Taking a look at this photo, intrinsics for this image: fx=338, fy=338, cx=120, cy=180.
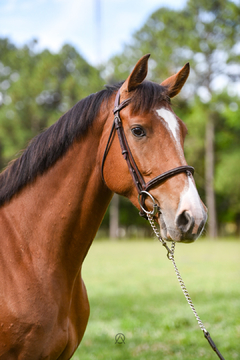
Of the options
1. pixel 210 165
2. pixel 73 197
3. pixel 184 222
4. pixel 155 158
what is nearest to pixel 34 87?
pixel 210 165

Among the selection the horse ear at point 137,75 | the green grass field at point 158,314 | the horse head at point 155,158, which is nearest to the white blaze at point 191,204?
the horse head at point 155,158

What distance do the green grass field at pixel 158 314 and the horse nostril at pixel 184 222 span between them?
3.71 meters

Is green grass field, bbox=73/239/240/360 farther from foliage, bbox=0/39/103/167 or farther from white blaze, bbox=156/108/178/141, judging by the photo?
foliage, bbox=0/39/103/167


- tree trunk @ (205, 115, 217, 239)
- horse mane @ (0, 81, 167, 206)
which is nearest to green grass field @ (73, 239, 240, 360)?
horse mane @ (0, 81, 167, 206)

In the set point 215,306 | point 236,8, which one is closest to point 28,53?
point 236,8

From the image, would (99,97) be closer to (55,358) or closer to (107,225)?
(55,358)

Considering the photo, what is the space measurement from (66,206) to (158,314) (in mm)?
5455

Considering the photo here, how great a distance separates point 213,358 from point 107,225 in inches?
1428

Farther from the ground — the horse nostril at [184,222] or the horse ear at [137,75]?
the horse ear at [137,75]

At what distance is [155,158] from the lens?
2.24 meters

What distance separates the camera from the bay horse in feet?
7.14

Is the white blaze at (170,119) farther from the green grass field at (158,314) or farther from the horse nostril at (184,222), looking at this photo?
the green grass field at (158,314)

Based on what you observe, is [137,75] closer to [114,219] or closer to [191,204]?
[191,204]

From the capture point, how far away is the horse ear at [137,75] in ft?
7.55
